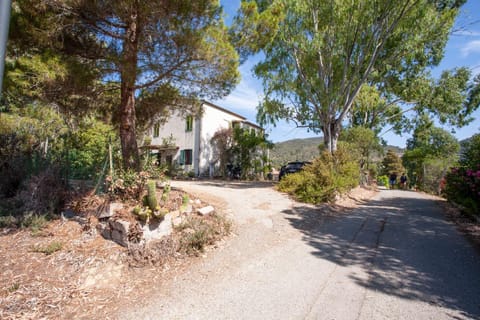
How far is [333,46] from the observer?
10898mm

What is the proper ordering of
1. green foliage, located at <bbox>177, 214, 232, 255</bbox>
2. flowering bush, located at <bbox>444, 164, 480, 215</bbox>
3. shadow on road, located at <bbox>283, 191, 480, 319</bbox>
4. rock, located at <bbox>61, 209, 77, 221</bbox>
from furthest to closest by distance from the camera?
1. flowering bush, located at <bbox>444, 164, 480, 215</bbox>
2. rock, located at <bbox>61, 209, 77, 221</bbox>
3. green foliage, located at <bbox>177, 214, 232, 255</bbox>
4. shadow on road, located at <bbox>283, 191, 480, 319</bbox>

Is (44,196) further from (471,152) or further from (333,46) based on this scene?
(333,46)

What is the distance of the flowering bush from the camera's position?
5702 mm

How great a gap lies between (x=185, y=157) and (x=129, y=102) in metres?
13.5

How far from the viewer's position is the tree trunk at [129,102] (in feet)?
15.8

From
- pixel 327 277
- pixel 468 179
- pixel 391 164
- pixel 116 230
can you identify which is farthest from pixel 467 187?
pixel 391 164

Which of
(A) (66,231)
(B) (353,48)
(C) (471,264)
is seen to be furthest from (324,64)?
(A) (66,231)

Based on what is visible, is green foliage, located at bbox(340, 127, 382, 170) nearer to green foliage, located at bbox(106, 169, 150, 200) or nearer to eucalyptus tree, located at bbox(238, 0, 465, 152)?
Result: eucalyptus tree, located at bbox(238, 0, 465, 152)

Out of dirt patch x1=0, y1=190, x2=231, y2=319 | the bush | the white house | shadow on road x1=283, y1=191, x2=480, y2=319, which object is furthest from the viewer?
the white house

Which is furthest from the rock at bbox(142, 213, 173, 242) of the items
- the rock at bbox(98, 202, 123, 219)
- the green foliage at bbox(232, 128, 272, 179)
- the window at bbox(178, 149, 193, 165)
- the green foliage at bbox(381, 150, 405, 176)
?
the green foliage at bbox(381, 150, 405, 176)

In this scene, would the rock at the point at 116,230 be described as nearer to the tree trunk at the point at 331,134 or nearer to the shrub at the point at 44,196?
the shrub at the point at 44,196

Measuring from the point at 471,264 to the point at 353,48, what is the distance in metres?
10.1

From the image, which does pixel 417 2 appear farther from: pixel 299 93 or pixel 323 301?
pixel 323 301

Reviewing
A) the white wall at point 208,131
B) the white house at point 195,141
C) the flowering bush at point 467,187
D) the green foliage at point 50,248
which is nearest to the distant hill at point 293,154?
the white wall at point 208,131
